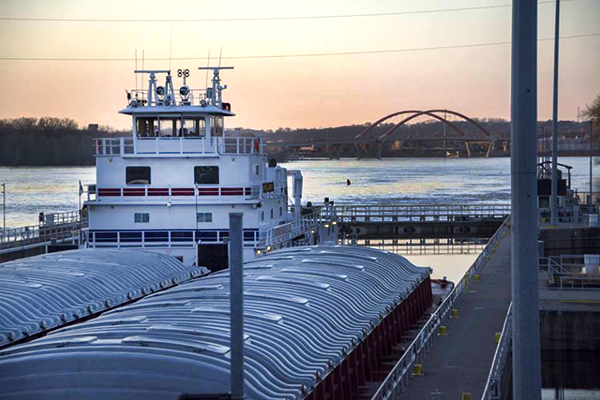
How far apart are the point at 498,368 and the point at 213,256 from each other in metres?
14.1

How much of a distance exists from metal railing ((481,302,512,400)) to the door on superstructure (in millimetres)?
10615

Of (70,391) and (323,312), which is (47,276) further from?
(70,391)

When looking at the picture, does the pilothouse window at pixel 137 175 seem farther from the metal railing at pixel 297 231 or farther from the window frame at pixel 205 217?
the metal railing at pixel 297 231

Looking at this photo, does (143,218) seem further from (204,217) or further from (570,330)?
(570,330)

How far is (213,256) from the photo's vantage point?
94.2 ft

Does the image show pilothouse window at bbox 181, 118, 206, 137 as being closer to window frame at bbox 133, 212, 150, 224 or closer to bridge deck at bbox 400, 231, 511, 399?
window frame at bbox 133, 212, 150, 224

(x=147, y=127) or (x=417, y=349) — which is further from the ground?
(x=147, y=127)

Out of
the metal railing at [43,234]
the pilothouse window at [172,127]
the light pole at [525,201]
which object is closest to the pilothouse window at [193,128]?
the pilothouse window at [172,127]

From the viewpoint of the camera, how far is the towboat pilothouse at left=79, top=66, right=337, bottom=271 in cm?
2938

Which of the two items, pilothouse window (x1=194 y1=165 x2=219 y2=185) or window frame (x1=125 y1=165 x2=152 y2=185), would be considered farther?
window frame (x1=125 y1=165 x2=152 y2=185)

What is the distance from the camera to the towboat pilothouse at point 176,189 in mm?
29375

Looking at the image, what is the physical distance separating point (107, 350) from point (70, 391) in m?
0.67

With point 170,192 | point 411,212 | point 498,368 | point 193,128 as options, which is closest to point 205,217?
point 170,192

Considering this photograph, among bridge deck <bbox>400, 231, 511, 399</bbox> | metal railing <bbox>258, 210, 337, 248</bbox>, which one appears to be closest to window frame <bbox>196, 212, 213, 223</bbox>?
metal railing <bbox>258, 210, 337, 248</bbox>
